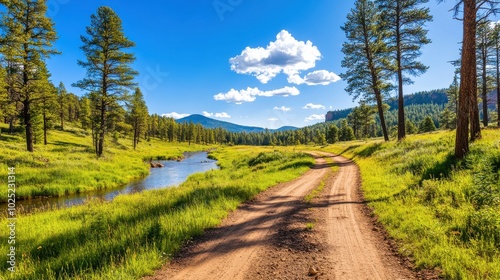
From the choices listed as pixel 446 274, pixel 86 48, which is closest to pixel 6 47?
pixel 86 48

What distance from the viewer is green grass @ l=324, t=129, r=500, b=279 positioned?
4887 mm

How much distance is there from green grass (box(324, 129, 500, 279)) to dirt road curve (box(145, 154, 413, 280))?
71cm

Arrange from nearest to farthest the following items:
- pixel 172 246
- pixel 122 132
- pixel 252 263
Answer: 1. pixel 252 263
2. pixel 172 246
3. pixel 122 132

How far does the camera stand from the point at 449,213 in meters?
6.89

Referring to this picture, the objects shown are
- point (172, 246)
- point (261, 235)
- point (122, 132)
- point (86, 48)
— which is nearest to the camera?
point (172, 246)

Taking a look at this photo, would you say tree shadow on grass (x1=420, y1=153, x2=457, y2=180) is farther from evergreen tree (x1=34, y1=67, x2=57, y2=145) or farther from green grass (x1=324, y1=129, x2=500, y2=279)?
evergreen tree (x1=34, y1=67, x2=57, y2=145)

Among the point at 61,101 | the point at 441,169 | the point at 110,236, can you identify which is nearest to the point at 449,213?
the point at 441,169

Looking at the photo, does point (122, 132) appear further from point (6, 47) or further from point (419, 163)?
point (419, 163)

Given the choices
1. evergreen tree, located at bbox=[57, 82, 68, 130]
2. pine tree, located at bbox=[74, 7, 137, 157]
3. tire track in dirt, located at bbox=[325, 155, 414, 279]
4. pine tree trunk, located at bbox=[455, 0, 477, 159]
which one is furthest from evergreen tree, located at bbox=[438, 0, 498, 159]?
evergreen tree, located at bbox=[57, 82, 68, 130]

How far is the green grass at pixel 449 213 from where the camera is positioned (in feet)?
16.0

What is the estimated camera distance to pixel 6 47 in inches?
587

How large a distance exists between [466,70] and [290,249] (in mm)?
11211

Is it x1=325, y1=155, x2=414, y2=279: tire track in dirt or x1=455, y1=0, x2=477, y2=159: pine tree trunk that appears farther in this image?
x1=455, y1=0, x2=477, y2=159: pine tree trunk

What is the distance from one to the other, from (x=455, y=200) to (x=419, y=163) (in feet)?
20.0
